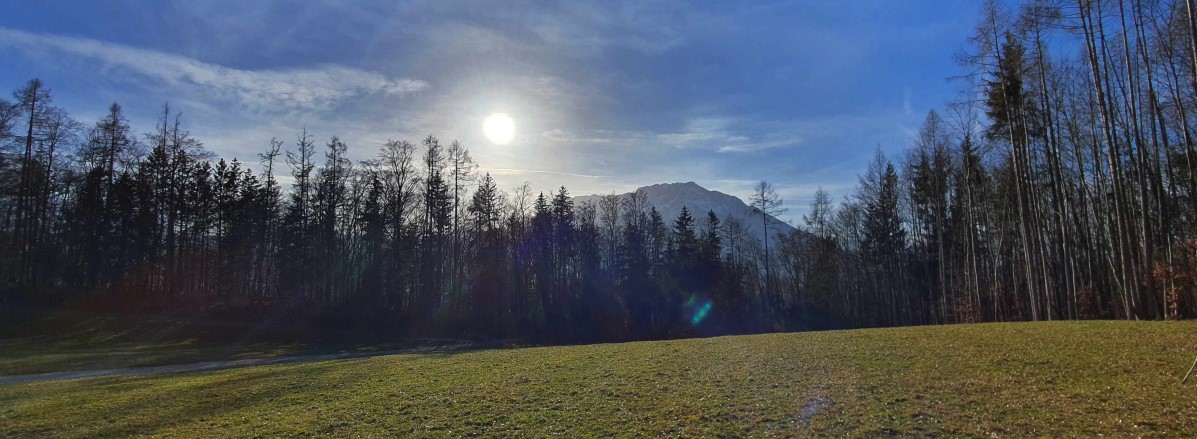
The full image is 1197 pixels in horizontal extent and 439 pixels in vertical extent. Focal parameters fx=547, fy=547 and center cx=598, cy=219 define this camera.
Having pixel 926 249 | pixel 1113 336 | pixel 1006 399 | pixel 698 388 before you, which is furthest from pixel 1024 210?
pixel 926 249

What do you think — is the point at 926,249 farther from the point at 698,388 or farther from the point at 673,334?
the point at 698,388

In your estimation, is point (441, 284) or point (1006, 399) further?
point (441, 284)

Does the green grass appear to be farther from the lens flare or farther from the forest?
the lens flare

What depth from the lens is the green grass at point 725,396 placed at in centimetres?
805

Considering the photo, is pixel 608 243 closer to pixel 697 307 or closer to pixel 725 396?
pixel 697 307

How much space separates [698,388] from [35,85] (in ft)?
156

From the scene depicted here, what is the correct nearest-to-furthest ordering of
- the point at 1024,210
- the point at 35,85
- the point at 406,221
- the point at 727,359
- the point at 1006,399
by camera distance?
1. the point at 1006,399
2. the point at 727,359
3. the point at 1024,210
4. the point at 35,85
5. the point at 406,221

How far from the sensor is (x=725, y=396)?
33.5ft

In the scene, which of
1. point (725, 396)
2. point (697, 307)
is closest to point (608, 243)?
point (697, 307)

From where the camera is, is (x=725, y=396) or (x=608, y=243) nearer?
(x=725, y=396)

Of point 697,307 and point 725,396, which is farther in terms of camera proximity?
point 697,307

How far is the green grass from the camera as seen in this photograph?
8055 mm

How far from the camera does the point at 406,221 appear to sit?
4709 cm

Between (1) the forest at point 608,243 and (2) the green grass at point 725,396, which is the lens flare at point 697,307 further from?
(2) the green grass at point 725,396
